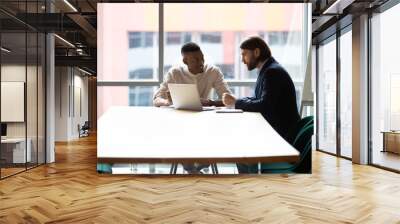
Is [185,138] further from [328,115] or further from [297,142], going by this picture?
[328,115]

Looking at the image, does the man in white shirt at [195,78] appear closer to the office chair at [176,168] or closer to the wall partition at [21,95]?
the office chair at [176,168]

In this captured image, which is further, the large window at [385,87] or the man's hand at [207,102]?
the large window at [385,87]

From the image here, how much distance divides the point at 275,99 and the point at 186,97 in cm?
33

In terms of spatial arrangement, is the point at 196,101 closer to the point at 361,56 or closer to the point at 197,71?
the point at 197,71

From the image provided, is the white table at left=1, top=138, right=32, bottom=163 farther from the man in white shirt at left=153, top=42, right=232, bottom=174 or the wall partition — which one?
the man in white shirt at left=153, top=42, right=232, bottom=174

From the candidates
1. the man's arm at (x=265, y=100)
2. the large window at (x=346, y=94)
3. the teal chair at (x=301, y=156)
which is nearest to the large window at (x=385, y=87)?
the large window at (x=346, y=94)

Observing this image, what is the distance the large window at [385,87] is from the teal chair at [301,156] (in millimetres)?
5623

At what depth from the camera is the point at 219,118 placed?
62.3 inches

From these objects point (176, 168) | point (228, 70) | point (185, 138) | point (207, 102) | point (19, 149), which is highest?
point (228, 70)

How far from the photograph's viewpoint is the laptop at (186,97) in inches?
63.0

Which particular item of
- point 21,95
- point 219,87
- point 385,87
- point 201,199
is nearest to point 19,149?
point 21,95

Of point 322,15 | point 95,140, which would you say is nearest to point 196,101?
point 95,140

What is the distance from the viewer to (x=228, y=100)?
158 cm

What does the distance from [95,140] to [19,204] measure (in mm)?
3399
